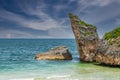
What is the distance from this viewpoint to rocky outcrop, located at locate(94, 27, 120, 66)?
48250 millimetres

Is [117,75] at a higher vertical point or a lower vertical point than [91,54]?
lower

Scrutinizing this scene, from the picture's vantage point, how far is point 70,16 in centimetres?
6250

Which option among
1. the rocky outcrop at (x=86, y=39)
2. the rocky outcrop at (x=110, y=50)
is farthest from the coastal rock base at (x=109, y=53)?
the rocky outcrop at (x=86, y=39)

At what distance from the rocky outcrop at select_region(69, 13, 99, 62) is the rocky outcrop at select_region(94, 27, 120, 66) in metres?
5.08

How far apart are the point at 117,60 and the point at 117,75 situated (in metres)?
7.98

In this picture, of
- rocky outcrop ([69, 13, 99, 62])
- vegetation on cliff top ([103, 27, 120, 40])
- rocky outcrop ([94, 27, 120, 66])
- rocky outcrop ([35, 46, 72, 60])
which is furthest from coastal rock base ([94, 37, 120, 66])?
rocky outcrop ([35, 46, 72, 60])

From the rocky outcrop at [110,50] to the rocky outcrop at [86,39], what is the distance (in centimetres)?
508

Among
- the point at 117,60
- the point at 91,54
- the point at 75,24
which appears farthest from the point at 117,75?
the point at 75,24

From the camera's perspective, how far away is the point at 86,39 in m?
58.7

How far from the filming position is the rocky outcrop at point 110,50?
1900 inches

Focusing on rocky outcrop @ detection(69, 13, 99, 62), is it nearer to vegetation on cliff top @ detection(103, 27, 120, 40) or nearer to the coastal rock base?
the coastal rock base

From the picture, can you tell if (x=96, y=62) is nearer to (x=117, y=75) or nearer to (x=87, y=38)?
(x=87, y=38)

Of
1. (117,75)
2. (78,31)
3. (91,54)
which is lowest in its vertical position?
(117,75)

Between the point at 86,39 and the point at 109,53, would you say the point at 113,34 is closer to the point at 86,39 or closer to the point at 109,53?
the point at 109,53
